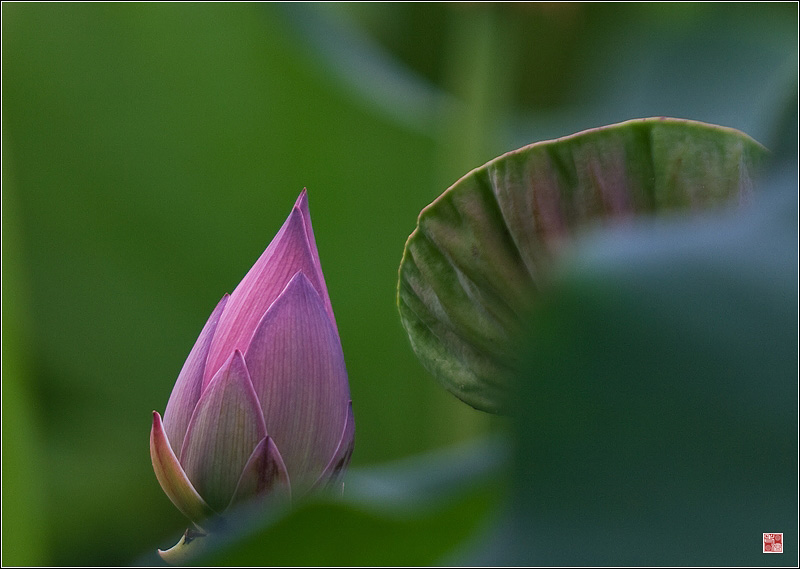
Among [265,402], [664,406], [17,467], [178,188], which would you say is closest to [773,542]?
[664,406]

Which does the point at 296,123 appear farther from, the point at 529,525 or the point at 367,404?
the point at 529,525

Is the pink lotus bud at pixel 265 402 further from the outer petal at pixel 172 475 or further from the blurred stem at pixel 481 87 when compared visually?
the blurred stem at pixel 481 87

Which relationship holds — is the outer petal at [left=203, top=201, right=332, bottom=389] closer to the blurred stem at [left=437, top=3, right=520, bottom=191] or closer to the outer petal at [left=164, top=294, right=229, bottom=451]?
the outer petal at [left=164, top=294, right=229, bottom=451]

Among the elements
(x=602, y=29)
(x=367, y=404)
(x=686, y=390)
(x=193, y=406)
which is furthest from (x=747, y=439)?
(x=602, y=29)

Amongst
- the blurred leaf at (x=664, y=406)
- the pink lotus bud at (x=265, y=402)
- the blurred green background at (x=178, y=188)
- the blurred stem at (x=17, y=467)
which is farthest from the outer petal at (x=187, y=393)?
the blurred green background at (x=178, y=188)

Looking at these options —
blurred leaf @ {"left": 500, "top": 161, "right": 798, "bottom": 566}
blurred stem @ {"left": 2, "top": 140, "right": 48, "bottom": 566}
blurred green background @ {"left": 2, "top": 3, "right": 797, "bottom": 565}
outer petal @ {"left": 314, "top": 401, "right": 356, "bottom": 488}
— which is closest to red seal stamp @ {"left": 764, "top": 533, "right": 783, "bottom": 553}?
blurred leaf @ {"left": 500, "top": 161, "right": 798, "bottom": 566}

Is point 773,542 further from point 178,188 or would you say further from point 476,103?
point 178,188
